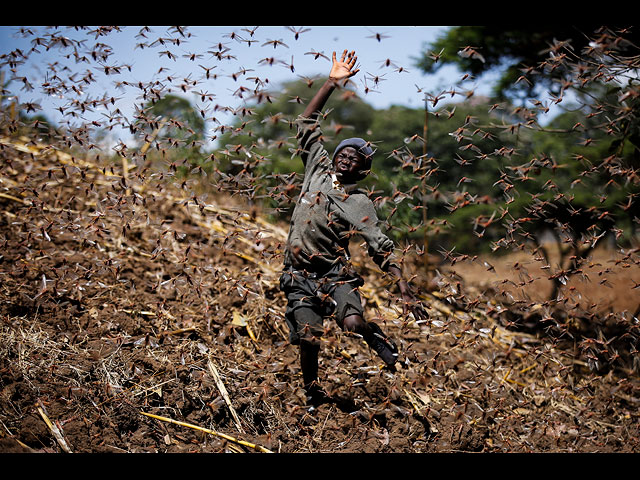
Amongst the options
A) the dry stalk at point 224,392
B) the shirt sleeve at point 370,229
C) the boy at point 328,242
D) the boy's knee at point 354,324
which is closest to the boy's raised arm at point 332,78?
the boy at point 328,242

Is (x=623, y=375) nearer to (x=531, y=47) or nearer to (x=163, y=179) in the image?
(x=531, y=47)

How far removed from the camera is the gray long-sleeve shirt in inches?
115

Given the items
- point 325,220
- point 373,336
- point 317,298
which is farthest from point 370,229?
point 373,336

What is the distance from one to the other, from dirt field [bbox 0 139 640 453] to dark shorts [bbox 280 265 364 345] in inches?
4.6

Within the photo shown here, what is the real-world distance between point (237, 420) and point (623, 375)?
368 centimetres

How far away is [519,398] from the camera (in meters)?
4.03

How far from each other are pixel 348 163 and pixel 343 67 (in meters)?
0.58

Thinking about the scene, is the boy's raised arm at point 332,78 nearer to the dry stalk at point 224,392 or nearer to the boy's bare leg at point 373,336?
the boy's bare leg at point 373,336

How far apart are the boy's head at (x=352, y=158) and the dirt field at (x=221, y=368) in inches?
27.4

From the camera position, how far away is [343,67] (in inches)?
117

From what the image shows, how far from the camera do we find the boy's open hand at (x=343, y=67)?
2.95 meters

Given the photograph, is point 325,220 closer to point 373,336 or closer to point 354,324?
point 354,324
